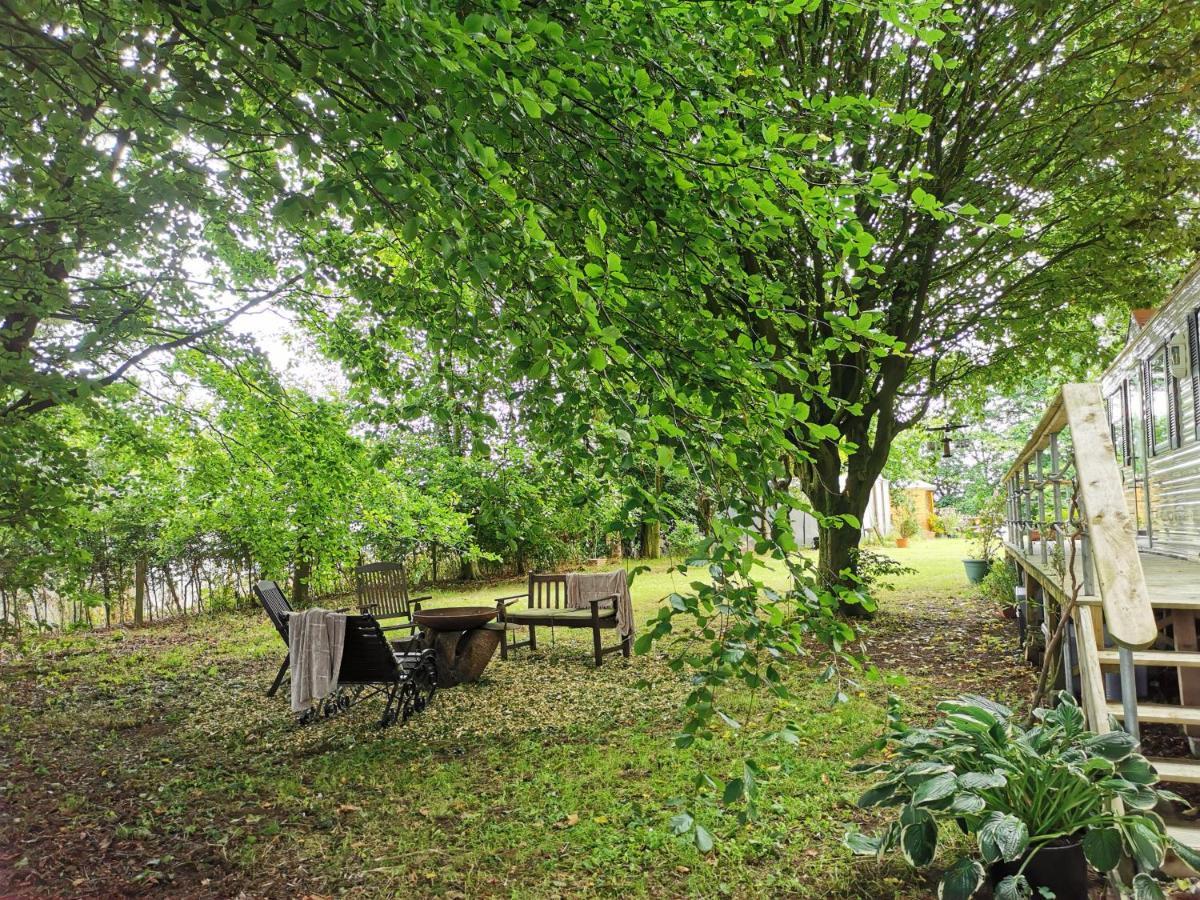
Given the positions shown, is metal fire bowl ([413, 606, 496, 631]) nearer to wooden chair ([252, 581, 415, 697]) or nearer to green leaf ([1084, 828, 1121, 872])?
wooden chair ([252, 581, 415, 697])

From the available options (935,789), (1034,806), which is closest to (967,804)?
(935,789)

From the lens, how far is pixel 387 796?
14.1ft

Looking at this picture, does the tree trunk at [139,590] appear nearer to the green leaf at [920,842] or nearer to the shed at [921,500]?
the green leaf at [920,842]

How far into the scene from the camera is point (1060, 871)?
2.43 m

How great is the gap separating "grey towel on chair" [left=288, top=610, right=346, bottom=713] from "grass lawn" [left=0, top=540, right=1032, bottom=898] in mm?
360

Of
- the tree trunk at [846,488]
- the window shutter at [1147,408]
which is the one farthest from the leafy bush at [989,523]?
the window shutter at [1147,408]

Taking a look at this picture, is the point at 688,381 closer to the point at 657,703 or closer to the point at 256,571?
the point at 657,703

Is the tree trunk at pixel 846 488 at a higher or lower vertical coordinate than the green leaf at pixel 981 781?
higher

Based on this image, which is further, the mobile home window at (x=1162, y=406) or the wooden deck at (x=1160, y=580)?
the mobile home window at (x=1162, y=406)

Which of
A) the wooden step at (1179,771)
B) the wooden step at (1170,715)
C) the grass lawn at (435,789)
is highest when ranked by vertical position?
the wooden step at (1170,715)

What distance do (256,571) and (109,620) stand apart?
2.25m

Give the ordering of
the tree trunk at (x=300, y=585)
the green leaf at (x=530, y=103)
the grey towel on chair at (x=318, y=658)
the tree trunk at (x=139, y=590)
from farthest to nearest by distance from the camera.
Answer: the tree trunk at (x=139, y=590), the tree trunk at (x=300, y=585), the grey towel on chair at (x=318, y=658), the green leaf at (x=530, y=103)

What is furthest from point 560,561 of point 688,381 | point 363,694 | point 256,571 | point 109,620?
point 688,381

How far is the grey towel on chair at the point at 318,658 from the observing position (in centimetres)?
551
